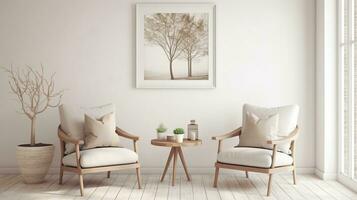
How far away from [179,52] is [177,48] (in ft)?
0.18

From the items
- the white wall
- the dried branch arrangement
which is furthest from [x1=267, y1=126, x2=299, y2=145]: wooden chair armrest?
the dried branch arrangement

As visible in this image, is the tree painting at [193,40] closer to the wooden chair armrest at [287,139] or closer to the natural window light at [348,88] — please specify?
the wooden chair armrest at [287,139]

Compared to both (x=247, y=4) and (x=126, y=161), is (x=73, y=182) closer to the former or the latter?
(x=126, y=161)

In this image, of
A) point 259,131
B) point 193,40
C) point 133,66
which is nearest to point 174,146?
point 259,131

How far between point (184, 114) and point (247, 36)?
1.26 m

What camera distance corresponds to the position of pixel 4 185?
17.9ft

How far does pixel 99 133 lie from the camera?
5.38 m

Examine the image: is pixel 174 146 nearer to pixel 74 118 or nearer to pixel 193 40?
pixel 74 118

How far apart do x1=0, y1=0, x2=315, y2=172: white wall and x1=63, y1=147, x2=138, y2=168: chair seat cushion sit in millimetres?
943

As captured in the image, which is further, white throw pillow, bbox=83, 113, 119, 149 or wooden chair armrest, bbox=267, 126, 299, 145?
white throw pillow, bbox=83, 113, 119, 149

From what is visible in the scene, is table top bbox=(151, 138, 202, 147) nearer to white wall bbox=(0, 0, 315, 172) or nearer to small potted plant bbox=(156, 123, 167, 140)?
small potted plant bbox=(156, 123, 167, 140)

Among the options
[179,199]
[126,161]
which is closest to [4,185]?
[126,161]

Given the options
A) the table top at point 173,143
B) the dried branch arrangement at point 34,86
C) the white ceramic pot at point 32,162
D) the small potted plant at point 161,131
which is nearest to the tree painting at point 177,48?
the small potted plant at point 161,131

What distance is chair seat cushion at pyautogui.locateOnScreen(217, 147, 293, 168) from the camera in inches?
197
